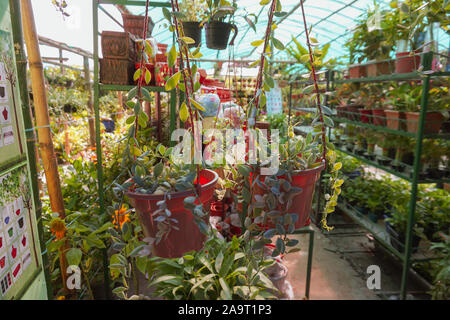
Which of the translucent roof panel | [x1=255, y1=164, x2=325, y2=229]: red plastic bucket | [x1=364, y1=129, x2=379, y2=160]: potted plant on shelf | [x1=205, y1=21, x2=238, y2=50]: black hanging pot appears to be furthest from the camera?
the translucent roof panel

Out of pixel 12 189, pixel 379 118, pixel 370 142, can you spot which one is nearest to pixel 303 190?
pixel 12 189

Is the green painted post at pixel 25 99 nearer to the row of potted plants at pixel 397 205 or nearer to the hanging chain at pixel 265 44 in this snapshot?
the hanging chain at pixel 265 44

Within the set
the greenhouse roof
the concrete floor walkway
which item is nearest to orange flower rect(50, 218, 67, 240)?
→ the concrete floor walkway

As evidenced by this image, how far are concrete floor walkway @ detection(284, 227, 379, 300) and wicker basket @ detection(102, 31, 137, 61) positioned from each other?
192cm

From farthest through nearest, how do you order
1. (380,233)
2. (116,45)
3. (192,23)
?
(380,233) → (192,23) → (116,45)

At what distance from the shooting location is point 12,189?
28.6 inches

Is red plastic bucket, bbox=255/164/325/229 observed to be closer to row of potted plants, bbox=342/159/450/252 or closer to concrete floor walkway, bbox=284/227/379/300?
concrete floor walkway, bbox=284/227/379/300

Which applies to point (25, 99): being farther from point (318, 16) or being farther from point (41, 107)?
point (318, 16)

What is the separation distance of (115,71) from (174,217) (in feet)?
3.36

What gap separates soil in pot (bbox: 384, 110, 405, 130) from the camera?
2.09m

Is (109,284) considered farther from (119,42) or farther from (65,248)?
(119,42)

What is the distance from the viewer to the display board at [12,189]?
0.68m

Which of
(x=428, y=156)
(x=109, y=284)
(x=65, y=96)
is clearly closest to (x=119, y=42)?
(x=109, y=284)

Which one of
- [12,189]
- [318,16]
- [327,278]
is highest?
[318,16]
